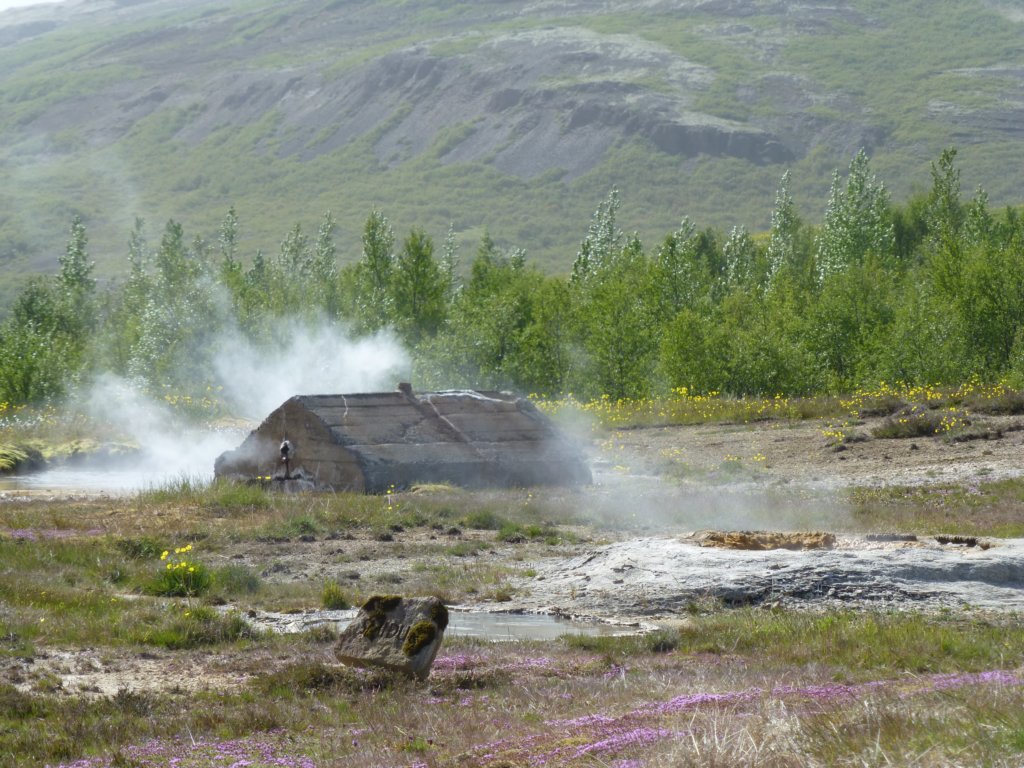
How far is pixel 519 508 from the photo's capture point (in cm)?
2238

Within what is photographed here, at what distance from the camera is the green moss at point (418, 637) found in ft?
32.8

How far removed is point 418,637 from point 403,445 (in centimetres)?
1548

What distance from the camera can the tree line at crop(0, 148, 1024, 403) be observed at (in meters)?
47.7

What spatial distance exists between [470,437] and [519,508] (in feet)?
14.1

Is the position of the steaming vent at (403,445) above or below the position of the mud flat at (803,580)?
below

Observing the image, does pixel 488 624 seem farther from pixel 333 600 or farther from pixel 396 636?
pixel 396 636

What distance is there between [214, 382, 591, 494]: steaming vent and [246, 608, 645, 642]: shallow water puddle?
10541 mm

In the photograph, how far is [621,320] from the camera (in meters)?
54.8

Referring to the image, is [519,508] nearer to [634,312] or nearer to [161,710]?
[161,710]

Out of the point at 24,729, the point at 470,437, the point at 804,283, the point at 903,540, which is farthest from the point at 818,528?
the point at 804,283

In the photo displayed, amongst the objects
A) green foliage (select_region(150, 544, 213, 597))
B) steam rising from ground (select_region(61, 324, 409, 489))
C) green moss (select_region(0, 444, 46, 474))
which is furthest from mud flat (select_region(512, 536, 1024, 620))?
green moss (select_region(0, 444, 46, 474))

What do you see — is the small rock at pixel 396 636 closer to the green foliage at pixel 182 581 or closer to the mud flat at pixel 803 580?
the mud flat at pixel 803 580

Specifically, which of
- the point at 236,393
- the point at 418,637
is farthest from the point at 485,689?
the point at 236,393

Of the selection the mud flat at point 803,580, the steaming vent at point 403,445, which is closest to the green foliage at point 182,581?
the mud flat at point 803,580
